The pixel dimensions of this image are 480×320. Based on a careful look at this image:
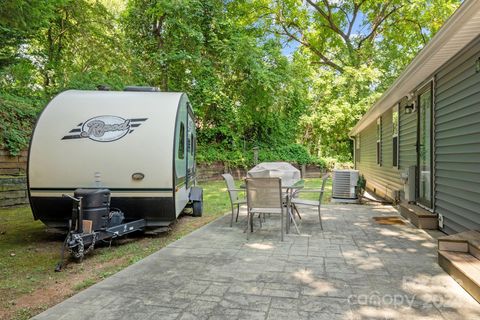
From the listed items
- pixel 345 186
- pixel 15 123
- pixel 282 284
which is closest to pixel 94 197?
pixel 282 284

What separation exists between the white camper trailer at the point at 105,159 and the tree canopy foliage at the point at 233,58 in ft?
4.41

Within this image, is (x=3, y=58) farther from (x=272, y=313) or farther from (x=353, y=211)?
(x=353, y=211)

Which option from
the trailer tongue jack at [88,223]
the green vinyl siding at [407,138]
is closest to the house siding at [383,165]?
the green vinyl siding at [407,138]

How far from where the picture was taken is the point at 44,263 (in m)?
3.97

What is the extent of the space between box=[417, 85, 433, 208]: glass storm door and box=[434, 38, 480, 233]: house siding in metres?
0.39

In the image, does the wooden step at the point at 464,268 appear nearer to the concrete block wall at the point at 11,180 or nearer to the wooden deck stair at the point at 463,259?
the wooden deck stair at the point at 463,259

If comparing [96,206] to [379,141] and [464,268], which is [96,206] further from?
[379,141]

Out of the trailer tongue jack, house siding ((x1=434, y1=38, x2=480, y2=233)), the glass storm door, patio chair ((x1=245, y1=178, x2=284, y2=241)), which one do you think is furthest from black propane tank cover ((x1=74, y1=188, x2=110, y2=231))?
the glass storm door

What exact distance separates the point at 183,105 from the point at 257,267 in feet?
9.85

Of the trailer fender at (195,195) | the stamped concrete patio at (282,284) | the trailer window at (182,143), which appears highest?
the trailer window at (182,143)

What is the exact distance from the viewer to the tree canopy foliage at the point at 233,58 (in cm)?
1167

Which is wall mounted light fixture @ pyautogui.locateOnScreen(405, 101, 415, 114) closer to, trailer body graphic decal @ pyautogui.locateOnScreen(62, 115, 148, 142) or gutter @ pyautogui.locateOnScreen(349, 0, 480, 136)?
gutter @ pyautogui.locateOnScreen(349, 0, 480, 136)

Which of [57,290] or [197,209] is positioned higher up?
[197,209]

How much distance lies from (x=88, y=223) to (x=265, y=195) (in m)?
2.34
